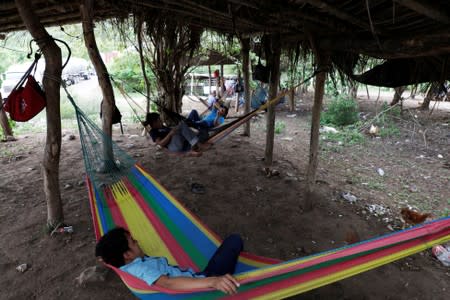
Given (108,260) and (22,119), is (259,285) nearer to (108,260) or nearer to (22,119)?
(108,260)

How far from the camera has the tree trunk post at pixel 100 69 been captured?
1.97 m

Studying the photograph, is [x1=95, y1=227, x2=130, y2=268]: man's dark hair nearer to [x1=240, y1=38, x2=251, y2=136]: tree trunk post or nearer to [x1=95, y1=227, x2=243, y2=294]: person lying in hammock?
[x1=95, y1=227, x2=243, y2=294]: person lying in hammock

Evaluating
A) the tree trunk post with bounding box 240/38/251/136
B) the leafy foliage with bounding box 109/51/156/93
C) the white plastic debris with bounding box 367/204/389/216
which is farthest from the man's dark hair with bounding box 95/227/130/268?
the leafy foliage with bounding box 109/51/156/93

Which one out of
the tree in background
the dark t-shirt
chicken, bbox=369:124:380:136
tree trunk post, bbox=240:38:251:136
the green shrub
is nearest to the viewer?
the dark t-shirt

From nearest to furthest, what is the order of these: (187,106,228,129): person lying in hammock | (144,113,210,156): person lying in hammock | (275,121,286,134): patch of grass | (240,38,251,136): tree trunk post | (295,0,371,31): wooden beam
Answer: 1. (295,0,371,31): wooden beam
2. (144,113,210,156): person lying in hammock
3. (187,106,228,129): person lying in hammock
4. (240,38,251,136): tree trunk post
5. (275,121,286,134): patch of grass

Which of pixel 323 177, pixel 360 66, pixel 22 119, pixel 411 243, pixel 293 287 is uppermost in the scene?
pixel 360 66

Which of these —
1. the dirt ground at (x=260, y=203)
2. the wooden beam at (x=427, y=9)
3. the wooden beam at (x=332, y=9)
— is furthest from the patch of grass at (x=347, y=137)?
the wooden beam at (x=427, y=9)

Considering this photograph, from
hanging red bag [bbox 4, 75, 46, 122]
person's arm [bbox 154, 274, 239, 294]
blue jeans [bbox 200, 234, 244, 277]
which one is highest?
hanging red bag [bbox 4, 75, 46, 122]

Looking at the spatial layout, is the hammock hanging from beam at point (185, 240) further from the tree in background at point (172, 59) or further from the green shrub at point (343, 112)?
the green shrub at point (343, 112)

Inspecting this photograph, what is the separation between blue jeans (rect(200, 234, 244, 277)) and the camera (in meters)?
1.15

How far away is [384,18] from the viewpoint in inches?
52.2

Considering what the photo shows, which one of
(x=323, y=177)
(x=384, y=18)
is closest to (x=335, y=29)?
(x=384, y=18)

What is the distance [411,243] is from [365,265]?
0.51 ft

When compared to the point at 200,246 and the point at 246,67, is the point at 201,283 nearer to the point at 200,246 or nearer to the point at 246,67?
the point at 200,246
